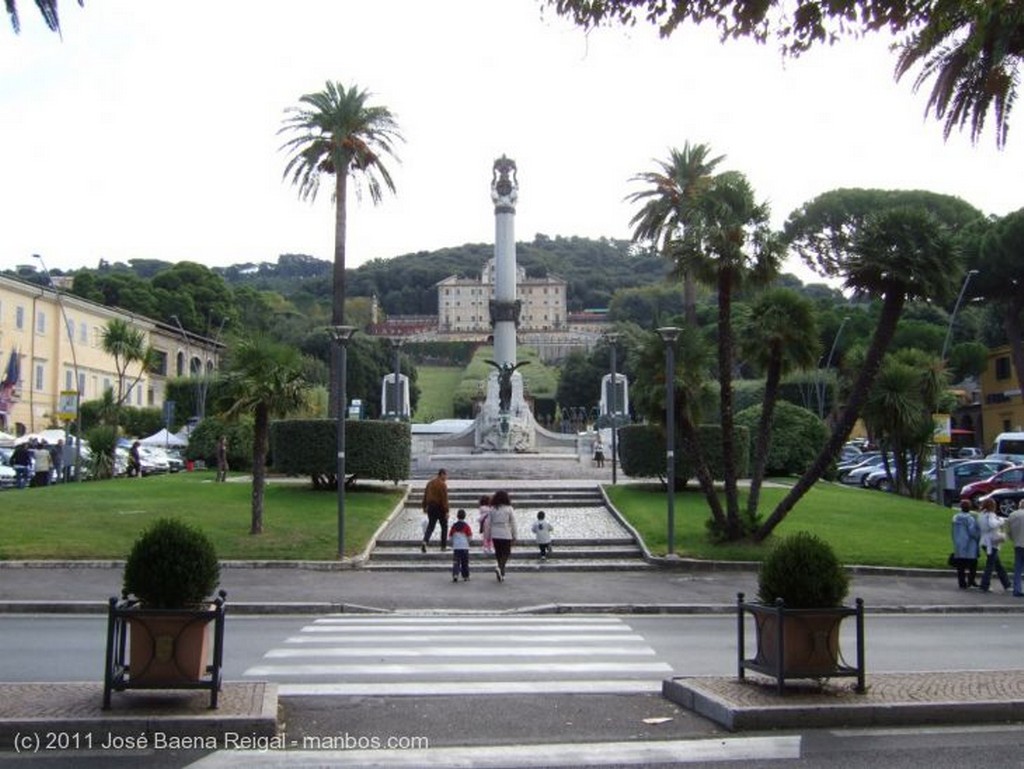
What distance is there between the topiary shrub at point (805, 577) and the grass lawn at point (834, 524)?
1285 cm

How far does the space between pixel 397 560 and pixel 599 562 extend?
4.15 m

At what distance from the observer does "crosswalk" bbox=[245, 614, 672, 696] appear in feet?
32.3

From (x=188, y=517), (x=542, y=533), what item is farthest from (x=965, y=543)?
(x=188, y=517)

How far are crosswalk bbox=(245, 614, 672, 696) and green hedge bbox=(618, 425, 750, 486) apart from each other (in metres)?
15.0

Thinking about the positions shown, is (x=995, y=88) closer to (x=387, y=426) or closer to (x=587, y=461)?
(x=387, y=426)

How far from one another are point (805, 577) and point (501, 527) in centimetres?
1120

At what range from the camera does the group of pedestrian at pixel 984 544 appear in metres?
18.9

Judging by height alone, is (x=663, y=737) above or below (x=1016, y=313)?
below

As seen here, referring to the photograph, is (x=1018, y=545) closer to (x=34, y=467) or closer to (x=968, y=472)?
(x=968, y=472)

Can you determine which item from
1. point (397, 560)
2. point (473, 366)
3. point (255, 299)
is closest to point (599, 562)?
point (397, 560)

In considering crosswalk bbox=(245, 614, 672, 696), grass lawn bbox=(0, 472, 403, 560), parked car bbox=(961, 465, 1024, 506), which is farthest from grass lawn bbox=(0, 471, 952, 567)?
crosswalk bbox=(245, 614, 672, 696)

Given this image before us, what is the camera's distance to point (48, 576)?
61.2ft

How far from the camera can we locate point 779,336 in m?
21.4

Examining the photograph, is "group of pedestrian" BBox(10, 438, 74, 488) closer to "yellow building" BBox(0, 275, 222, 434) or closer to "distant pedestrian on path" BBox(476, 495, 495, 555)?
"yellow building" BBox(0, 275, 222, 434)
